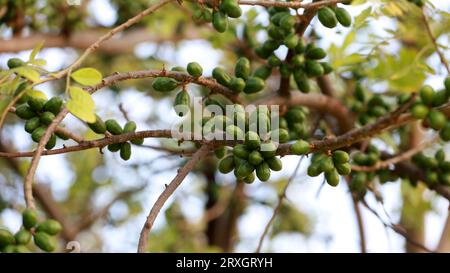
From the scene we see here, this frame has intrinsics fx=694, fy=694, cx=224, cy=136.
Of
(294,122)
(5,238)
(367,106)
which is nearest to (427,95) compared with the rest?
(294,122)

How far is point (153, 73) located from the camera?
6.48ft

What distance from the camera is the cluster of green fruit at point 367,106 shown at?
119 inches

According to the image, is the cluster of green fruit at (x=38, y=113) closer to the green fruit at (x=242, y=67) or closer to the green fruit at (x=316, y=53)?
the green fruit at (x=242, y=67)

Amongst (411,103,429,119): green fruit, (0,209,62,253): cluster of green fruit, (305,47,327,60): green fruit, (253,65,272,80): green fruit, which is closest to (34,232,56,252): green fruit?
(0,209,62,253): cluster of green fruit

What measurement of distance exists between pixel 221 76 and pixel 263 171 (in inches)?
18.7

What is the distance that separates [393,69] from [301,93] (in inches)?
24.1

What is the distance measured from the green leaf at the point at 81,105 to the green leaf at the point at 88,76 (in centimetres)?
7

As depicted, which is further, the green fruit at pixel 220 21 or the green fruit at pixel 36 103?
the green fruit at pixel 220 21

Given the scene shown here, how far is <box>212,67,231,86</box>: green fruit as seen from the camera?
2230 mm

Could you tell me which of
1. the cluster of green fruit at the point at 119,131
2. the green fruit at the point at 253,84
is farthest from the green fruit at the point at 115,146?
the green fruit at the point at 253,84

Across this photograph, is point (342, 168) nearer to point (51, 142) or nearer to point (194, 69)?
point (194, 69)

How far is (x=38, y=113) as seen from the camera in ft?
6.28

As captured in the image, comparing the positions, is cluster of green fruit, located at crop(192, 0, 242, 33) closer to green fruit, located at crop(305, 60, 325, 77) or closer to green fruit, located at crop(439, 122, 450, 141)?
green fruit, located at crop(305, 60, 325, 77)
